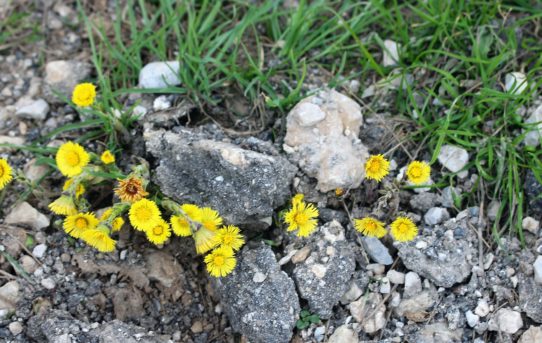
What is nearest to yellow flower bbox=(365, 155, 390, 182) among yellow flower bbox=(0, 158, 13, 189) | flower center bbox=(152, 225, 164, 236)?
flower center bbox=(152, 225, 164, 236)

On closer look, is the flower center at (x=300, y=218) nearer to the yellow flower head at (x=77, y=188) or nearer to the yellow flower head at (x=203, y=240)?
the yellow flower head at (x=203, y=240)

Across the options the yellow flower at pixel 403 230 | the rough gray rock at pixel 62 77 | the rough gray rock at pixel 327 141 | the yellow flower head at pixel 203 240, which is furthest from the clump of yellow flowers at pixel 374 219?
the rough gray rock at pixel 62 77

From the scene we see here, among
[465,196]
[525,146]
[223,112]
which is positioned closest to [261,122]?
[223,112]

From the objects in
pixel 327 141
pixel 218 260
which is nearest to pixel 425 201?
pixel 327 141

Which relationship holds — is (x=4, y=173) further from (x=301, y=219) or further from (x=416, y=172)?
(x=416, y=172)

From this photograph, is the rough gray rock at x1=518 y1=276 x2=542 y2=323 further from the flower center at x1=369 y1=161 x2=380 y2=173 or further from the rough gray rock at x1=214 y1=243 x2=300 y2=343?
the rough gray rock at x1=214 y1=243 x2=300 y2=343

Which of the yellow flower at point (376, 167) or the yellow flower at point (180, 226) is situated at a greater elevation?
the yellow flower at point (376, 167)

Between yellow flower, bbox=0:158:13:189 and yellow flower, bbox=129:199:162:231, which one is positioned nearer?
yellow flower, bbox=129:199:162:231
